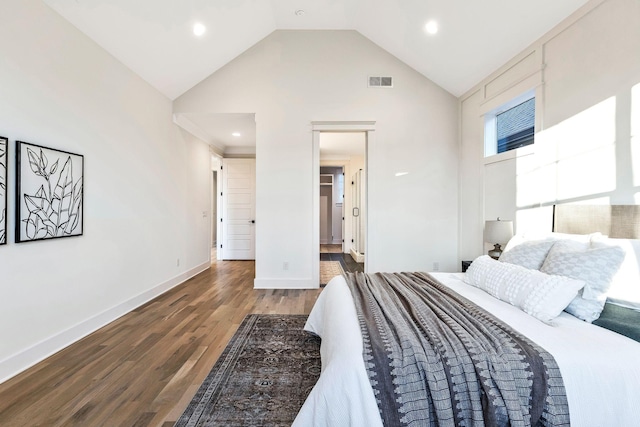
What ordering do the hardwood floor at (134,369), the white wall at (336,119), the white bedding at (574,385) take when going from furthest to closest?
the white wall at (336,119)
the hardwood floor at (134,369)
the white bedding at (574,385)

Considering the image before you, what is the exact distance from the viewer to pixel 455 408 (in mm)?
1157

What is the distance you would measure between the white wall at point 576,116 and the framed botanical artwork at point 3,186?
14.0ft

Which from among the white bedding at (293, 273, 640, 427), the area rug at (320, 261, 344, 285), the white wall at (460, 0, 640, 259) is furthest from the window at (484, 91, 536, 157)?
the area rug at (320, 261, 344, 285)

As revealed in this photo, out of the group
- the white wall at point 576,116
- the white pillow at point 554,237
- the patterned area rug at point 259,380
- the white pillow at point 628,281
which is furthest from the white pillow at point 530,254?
the patterned area rug at point 259,380

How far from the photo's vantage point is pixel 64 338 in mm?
2459

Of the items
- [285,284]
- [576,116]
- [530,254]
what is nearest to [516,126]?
[576,116]

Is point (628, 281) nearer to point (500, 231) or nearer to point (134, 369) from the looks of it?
point (500, 231)

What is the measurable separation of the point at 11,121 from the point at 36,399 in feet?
6.14

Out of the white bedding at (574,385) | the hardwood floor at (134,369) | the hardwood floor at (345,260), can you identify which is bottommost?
the hardwood floor at (345,260)

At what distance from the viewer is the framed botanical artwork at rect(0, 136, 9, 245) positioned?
197cm

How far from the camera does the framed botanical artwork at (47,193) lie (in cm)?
212

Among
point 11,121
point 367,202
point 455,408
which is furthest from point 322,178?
point 455,408

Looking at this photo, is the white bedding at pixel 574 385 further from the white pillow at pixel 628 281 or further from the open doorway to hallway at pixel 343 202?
the open doorway to hallway at pixel 343 202

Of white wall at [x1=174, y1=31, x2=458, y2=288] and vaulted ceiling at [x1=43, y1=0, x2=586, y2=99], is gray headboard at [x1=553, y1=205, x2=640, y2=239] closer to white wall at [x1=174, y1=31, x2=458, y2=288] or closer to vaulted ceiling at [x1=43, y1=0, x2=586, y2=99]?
vaulted ceiling at [x1=43, y1=0, x2=586, y2=99]
